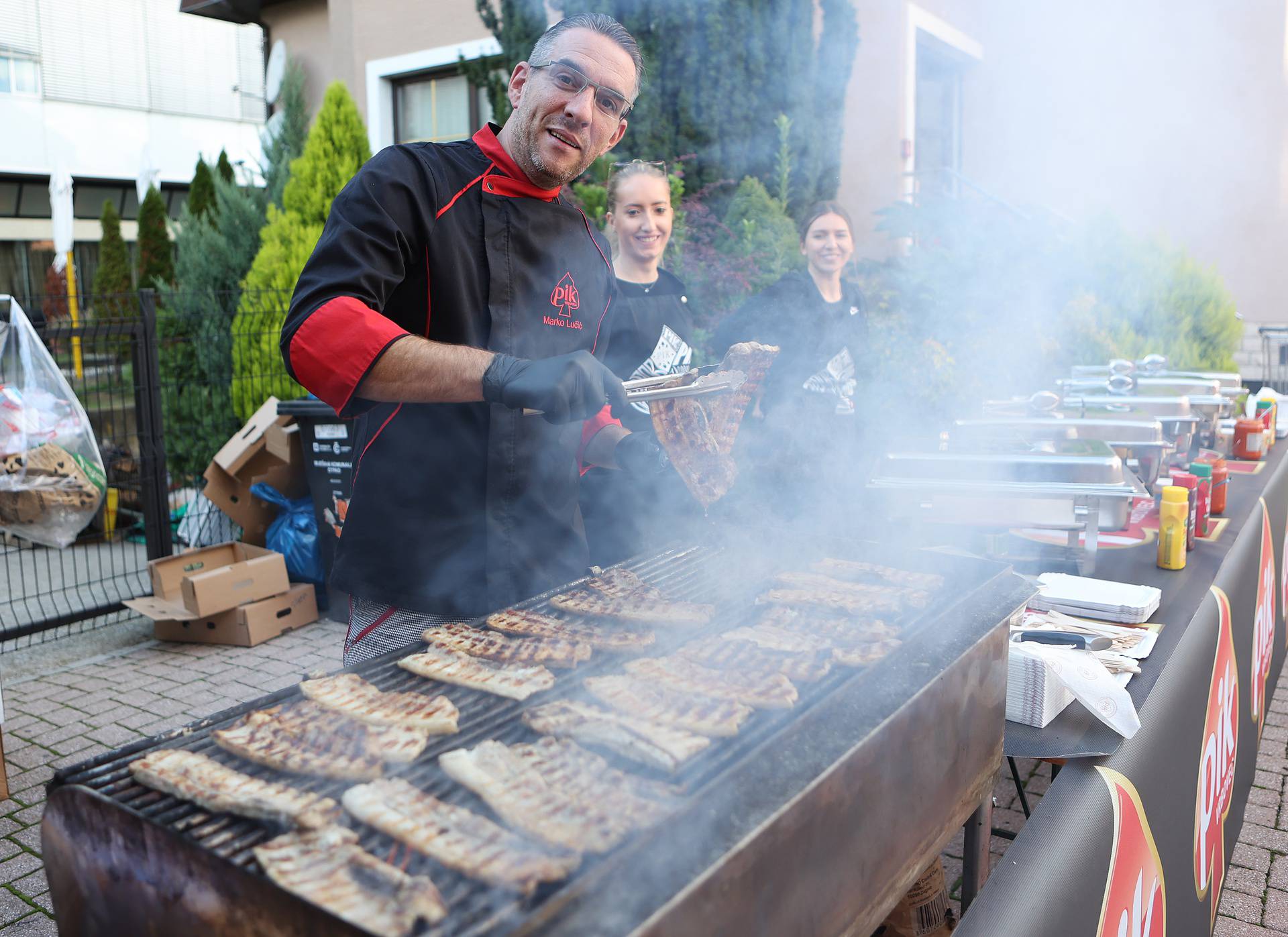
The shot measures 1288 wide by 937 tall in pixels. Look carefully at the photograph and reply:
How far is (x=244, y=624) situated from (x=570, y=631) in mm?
4287

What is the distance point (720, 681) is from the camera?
1.59 metres

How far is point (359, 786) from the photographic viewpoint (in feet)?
4.02

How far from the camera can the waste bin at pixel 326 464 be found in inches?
222

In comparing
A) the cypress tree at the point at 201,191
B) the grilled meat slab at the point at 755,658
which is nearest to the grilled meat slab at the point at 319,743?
the grilled meat slab at the point at 755,658

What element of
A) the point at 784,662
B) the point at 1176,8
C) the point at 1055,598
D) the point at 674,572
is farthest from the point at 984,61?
the point at 784,662

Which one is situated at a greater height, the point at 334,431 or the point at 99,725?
the point at 334,431

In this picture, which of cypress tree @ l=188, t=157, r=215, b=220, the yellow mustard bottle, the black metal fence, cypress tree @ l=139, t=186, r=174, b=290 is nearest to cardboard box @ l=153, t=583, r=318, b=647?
the black metal fence

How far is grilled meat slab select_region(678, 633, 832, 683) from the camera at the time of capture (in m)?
1.64

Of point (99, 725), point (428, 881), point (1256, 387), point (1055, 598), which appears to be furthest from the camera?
point (1256, 387)

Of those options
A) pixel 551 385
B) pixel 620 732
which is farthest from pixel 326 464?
pixel 620 732

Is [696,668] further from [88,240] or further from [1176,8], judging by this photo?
[88,240]

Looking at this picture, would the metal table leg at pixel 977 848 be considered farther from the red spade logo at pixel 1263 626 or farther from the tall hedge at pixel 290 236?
the tall hedge at pixel 290 236

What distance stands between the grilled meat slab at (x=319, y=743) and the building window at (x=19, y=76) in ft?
85.0

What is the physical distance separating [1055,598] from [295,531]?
15.8ft
